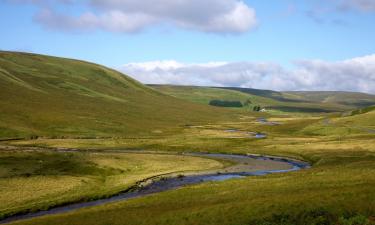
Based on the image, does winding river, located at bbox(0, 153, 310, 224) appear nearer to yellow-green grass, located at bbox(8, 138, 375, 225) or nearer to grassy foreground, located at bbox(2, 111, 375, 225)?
grassy foreground, located at bbox(2, 111, 375, 225)

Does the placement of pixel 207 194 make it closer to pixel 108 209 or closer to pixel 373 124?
pixel 108 209

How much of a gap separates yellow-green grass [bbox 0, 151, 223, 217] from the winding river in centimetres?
152

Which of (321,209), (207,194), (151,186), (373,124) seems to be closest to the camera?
(321,209)

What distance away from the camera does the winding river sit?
48.9 meters

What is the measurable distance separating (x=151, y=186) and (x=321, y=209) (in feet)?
101

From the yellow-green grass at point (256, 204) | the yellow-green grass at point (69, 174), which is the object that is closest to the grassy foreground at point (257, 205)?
the yellow-green grass at point (256, 204)

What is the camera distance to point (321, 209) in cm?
3534

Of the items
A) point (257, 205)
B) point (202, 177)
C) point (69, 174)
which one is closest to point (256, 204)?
point (257, 205)

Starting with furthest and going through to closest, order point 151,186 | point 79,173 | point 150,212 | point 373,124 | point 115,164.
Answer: point 373,124 < point 115,164 < point 79,173 < point 151,186 < point 150,212

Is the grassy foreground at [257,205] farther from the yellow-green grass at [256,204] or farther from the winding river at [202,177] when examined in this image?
the winding river at [202,177]

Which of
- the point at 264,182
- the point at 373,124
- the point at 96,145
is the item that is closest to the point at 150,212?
the point at 264,182

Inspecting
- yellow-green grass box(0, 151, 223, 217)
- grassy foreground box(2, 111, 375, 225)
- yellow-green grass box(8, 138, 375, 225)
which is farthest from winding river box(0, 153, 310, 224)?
yellow-green grass box(8, 138, 375, 225)

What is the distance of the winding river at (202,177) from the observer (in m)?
48.9

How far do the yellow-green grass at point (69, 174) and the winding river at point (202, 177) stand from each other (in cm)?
152
